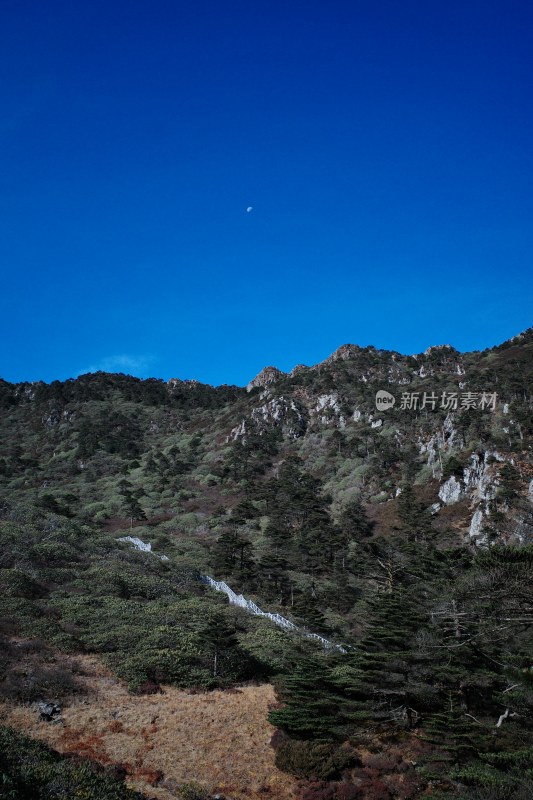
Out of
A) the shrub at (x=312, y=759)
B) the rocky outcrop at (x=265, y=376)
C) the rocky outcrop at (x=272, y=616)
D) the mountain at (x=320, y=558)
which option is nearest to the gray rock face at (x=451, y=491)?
the mountain at (x=320, y=558)

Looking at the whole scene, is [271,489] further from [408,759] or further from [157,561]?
[408,759]

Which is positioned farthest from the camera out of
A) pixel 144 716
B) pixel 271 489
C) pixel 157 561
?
pixel 271 489

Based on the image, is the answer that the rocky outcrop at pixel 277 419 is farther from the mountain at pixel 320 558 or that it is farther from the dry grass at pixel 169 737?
the dry grass at pixel 169 737

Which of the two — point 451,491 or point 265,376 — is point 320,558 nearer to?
point 451,491

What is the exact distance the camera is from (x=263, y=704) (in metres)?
19.6

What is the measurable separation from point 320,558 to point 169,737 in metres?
32.0

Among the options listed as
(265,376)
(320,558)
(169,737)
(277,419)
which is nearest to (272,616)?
(169,737)

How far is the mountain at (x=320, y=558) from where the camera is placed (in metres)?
15.3

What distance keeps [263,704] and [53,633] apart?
30.4ft

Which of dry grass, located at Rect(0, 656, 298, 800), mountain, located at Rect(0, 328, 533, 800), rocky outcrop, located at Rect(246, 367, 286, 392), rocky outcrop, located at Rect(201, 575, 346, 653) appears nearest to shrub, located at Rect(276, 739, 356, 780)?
mountain, located at Rect(0, 328, 533, 800)

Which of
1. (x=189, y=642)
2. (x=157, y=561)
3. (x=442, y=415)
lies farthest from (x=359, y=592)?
(x=442, y=415)

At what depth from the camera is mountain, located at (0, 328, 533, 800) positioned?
50.1ft

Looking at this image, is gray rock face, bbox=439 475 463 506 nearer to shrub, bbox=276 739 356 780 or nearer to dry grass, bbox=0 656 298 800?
dry grass, bbox=0 656 298 800

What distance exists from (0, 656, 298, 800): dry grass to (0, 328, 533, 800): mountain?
0.80 meters
